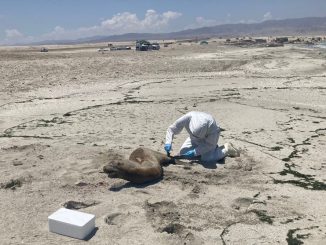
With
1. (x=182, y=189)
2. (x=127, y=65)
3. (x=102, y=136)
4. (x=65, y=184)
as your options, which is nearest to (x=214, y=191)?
(x=182, y=189)

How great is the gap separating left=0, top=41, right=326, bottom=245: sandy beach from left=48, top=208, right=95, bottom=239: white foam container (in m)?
0.09

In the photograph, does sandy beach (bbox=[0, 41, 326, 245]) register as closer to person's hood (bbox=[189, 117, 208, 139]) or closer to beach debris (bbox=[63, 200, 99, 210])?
beach debris (bbox=[63, 200, 99, 210])

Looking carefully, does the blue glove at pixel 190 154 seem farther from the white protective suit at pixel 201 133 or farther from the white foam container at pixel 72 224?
the white foam container at pixel 72 224

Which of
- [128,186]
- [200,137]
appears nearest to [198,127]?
[200,137]

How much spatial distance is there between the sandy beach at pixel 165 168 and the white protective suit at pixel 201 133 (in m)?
0.26

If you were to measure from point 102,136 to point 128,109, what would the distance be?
308 centimetres

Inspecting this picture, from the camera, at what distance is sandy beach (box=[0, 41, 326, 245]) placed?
19.3 feet

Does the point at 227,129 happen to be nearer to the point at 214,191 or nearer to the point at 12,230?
the point at 214,191

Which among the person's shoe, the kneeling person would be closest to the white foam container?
the kneeling person

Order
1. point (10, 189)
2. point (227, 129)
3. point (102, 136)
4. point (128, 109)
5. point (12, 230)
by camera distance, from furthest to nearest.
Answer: point (128, 109), point (227, 129), point (102, 136), point (10, 189), point (12, 230)

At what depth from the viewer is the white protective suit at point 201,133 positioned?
26.8 feet

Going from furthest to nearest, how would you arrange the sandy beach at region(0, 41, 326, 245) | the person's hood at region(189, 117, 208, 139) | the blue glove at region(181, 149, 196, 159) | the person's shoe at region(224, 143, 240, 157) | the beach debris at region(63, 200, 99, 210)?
the person's shoe at region(224, 143, 240, 157) < the blue glove at region(181, 149, 196, 159) < the person's hood at region(189, 117, 208, 139) < the beach debris at region(63, 200, 99, 210) < the sandy beach at region(0, 41, 326, 245)

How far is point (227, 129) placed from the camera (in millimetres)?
10953

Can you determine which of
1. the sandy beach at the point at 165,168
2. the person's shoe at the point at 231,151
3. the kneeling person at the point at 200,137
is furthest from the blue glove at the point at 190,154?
the person's shoe at the point at 231,151
